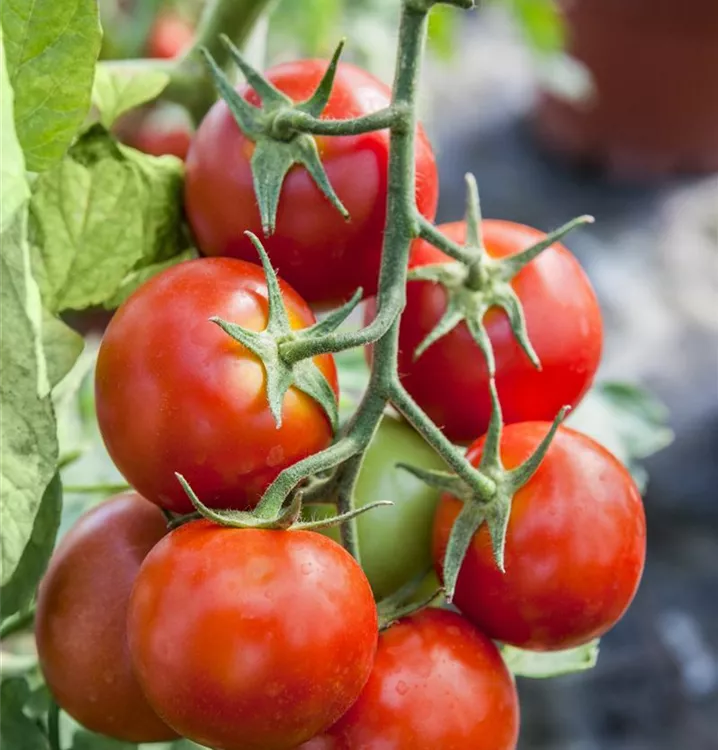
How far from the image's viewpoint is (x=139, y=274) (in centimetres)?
52

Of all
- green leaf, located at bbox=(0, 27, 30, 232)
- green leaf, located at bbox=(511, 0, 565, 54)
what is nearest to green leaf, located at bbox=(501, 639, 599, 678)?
green leaf, located at bbox=(0, 27, 30, 232)

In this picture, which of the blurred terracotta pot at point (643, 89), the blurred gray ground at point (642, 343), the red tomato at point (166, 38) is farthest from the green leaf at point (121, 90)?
the blurred terracotta pot at point (643, 89)

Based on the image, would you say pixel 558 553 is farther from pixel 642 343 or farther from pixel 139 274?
pixel 642 343

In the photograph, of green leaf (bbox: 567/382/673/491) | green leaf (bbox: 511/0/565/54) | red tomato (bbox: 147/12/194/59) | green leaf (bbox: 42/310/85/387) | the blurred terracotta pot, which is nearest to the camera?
green leaf (bbox: 42/310/85/387)

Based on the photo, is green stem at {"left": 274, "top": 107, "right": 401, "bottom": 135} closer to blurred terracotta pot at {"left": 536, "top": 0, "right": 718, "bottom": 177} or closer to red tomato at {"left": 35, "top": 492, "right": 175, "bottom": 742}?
red tomato at {"left": 35, "top": 492, "right": 175, "bottom": 742}

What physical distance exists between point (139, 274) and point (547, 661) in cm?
30

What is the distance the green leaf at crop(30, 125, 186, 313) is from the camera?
0.49 meters

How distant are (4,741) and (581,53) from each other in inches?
63.5

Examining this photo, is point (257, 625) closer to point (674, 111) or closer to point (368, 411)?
point (368, 411)

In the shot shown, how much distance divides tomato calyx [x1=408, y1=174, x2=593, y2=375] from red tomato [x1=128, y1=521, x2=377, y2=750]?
132mm

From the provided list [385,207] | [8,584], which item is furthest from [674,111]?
[8,584]

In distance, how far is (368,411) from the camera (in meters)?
0.40

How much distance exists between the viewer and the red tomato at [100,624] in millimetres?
445

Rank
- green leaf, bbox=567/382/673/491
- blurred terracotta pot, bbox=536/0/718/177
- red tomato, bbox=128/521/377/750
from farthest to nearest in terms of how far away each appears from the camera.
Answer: blurred terracotta pot, bbox=536/0/718/177 < green leaf, bbox=567/382/673/491 < red tomato, bbox=128/521/377/750
